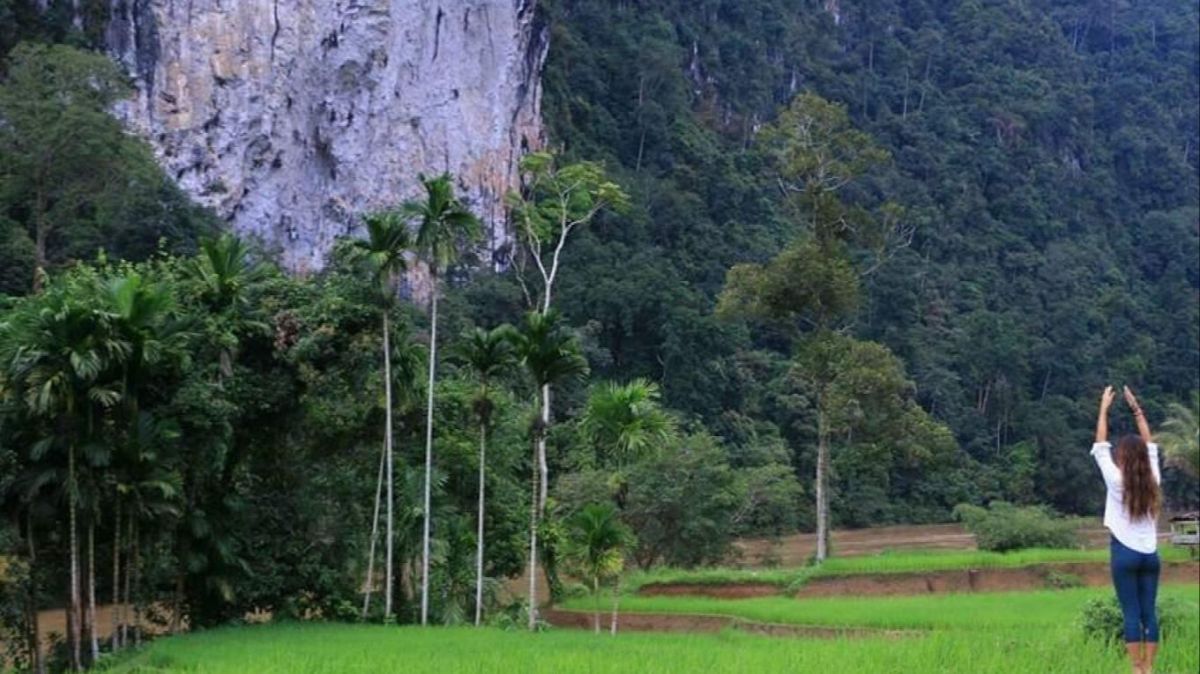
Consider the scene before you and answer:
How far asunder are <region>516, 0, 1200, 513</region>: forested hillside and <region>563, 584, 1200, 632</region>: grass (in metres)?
29.8

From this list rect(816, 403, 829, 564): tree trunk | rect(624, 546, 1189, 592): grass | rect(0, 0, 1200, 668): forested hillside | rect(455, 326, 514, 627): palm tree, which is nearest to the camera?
rect(0, 0, 1200, 668): forested hillside

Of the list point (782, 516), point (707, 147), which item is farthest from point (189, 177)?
point (707, 147)

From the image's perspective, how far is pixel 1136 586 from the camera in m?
6.61

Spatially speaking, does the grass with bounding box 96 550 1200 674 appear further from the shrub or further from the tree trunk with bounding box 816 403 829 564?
the tree trunk with bounding box 816 403 829 564

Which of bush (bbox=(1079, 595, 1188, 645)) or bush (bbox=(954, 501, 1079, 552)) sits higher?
bush (bbox=(1079, 595, 1188, 645))

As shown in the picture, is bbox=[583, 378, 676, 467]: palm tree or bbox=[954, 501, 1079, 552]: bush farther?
bbox=[954, 501, 1079, 552]: bush

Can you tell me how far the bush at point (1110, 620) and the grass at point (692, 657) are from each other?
116mm

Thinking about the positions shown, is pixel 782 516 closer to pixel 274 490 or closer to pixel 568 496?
pixel 568 496

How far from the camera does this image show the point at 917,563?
77.4ft

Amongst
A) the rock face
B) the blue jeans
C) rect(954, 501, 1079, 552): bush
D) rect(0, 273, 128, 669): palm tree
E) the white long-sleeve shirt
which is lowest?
rect(954, 501, 1079, 552): bush

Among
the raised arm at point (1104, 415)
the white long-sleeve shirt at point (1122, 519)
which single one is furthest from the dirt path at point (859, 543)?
the white long-sleeve shirt at point (1122, 519)

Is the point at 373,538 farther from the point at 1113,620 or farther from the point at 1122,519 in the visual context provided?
the point at 1122,519

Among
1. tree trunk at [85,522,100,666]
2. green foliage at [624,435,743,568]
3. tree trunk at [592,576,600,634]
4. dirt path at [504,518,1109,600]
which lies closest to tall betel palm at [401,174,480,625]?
tree trunk at [592,576,600,634]

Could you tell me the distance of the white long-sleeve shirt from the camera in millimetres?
6457
